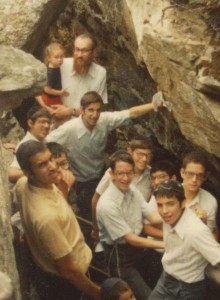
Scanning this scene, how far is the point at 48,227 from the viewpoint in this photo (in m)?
4.50

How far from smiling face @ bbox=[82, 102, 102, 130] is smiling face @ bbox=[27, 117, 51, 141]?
1.39 feet

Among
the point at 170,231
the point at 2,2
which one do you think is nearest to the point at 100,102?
the point at 170,231

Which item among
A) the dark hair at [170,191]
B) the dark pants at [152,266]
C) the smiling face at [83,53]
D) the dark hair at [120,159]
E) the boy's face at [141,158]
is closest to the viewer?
the dark hair at [170,191]

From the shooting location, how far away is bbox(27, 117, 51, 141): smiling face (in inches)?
231

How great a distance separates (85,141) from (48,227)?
186 centimetres

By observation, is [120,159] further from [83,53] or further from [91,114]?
[83,53]

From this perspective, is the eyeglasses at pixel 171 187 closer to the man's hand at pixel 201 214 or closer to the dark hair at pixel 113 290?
the man's hand at pixel 201 214

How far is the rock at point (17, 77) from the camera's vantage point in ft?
18.7

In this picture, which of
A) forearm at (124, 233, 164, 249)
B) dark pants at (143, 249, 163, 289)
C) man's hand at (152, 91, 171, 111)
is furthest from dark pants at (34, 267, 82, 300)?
man's hand at (152, 91, 171, 111)

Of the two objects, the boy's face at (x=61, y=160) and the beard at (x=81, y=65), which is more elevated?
the beard at (x=81, y=65)

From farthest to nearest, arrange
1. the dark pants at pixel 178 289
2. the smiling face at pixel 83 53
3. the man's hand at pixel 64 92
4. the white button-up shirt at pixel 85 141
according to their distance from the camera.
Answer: the man's hand at pixel 64 92
the smiling face at pixel 83 53
the white button-up shirt at pixel 85 141
the dark pants at pixel 178 289

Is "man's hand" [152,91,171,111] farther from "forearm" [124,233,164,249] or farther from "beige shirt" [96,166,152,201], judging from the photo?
"forearm" [124,233,164,249]

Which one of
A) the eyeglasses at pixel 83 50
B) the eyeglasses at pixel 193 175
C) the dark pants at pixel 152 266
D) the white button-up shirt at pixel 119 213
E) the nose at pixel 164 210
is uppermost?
the eyeglasses at pixel 83 50

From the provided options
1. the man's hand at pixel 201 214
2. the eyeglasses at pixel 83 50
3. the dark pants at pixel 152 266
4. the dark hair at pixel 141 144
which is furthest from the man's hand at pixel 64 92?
the man's hand at pixel 201 214
